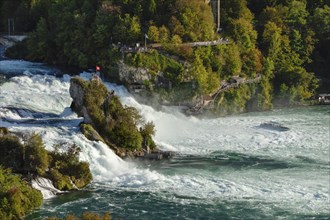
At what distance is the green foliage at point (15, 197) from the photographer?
31.2 m

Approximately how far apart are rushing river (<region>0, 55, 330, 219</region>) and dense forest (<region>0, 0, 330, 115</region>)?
137 inches

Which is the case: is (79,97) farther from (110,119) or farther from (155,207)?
(155,207)

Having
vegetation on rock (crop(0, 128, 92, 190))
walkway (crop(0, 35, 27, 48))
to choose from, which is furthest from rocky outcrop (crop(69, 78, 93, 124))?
walkway (crop(0, 35, 27, 48))

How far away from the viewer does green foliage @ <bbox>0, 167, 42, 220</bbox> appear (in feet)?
102

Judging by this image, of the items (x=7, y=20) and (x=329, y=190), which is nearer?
(x=329, y=190)

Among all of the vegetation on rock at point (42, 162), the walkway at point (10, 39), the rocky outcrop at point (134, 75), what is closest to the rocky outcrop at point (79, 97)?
the vegetation on rock at point (42, 162)

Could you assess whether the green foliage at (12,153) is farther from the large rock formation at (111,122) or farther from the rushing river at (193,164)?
the large rock formation at (111,122)

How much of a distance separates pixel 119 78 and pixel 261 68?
14.4m

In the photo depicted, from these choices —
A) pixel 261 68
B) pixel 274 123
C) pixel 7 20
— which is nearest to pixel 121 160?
pixel 274 123

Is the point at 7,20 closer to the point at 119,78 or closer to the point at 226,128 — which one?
the point at 119,78

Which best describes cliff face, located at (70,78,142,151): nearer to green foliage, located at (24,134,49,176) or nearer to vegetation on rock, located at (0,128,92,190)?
vegetation on rock, located at (0,128,92,190)

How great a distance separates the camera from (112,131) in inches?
1682

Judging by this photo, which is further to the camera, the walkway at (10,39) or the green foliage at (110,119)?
the walkway at (10,39)

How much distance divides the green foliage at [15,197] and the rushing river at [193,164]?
0.54 meters
